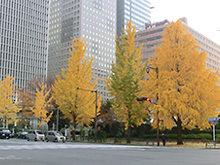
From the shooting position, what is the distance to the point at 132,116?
3462cm

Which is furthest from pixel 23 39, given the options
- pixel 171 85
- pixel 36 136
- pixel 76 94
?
pixel 171 85

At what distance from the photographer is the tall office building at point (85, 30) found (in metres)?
151

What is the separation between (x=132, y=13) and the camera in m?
175

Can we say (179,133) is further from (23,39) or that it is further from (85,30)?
(23,39)

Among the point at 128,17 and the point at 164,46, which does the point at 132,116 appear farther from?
the point at 128,17

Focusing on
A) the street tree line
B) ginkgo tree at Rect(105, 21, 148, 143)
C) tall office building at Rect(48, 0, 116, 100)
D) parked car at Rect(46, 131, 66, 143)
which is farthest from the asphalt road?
tall office building at Rect(48, 0, 116, 100)

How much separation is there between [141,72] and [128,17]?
144619 millimetres

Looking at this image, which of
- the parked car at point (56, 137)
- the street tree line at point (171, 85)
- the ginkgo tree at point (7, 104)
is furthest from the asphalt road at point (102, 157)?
the ginkgo tree at point (7, 104)

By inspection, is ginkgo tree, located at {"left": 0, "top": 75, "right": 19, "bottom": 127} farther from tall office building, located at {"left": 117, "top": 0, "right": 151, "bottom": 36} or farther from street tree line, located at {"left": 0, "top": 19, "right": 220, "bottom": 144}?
tall office building, located at {"left": 117, "top": 0, "right": 151, "bottom": 36}

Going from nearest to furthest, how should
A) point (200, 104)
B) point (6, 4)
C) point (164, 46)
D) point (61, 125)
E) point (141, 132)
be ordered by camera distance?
point (200, 104) < point (164, 46) < point (141, 132) < point (61, 125) < point (6, 4)

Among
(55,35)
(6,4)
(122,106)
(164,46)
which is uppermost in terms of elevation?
(6,4)

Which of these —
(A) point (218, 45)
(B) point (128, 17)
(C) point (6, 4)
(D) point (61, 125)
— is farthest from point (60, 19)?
(D) point (61, 125)

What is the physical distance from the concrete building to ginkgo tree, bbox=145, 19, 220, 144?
77555 millimetres

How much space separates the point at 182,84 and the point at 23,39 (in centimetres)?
13310
